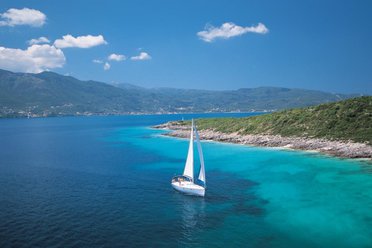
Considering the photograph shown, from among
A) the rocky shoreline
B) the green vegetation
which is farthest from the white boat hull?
the green vegetation

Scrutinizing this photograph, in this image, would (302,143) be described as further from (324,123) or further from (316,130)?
(324,123)

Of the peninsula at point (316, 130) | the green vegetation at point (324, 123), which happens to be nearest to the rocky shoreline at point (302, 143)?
the peninsula at point (316, 130)

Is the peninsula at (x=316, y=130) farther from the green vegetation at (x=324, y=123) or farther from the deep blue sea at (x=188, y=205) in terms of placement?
the deep blue sea at (x=188, y=205)

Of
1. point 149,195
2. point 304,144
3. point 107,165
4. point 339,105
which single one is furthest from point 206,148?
point 149,195

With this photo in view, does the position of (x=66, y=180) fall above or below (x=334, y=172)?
below

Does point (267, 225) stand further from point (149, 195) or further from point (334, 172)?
point (334, 172)

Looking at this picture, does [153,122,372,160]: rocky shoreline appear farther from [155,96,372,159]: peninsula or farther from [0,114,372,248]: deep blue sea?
[0,114,372,248]: deep blue sea

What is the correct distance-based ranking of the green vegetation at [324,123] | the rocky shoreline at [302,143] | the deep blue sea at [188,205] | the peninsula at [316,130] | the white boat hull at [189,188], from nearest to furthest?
the deep blue sea at [188,205], the white boat hull at [189,188], the rocky shoreline at [302,143], the peninsula at [316,130], the green vegetation at [324,123]
